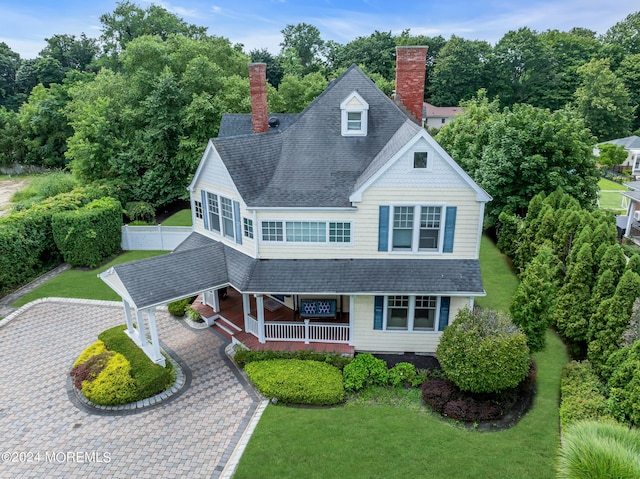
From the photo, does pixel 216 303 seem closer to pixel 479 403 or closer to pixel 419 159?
pixel 419 159

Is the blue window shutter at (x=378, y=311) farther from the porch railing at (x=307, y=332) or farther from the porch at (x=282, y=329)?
the porch railing at (x=307, y=332)

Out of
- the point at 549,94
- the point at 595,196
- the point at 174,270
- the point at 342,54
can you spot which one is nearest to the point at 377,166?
the point at 174,270

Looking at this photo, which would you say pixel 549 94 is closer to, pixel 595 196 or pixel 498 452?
pixel 595 196

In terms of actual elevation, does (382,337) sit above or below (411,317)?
below

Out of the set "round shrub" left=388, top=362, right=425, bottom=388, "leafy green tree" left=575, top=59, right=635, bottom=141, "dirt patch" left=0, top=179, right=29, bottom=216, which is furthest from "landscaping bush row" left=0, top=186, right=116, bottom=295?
"leafy green tree" left=575, top=59, right=635, bottom=141

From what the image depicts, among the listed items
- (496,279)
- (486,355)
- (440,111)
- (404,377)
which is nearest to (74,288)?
(404,377)

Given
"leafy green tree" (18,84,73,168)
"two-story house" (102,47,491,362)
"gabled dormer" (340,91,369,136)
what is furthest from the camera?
"leafy green tree" (18,84,73,168)

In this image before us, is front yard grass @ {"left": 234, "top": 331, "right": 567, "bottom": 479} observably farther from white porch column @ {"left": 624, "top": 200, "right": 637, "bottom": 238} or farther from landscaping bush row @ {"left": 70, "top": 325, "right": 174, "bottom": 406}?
white porch column @ {"left": 624, "top": 200, "right": 637, "bottom": 238}
